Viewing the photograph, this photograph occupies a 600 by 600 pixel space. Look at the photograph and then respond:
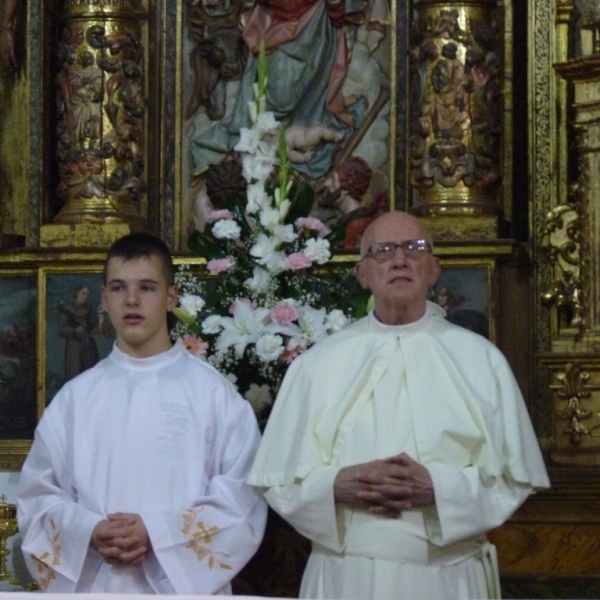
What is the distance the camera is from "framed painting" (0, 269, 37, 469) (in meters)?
8.83

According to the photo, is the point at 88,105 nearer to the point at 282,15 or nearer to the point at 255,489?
the point at 282,15

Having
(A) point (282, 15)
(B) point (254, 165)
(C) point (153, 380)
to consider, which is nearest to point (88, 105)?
(A) point (282, 15)

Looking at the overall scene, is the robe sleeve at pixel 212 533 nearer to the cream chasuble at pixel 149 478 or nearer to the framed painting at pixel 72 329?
the cream chasuble at pixel 149 478

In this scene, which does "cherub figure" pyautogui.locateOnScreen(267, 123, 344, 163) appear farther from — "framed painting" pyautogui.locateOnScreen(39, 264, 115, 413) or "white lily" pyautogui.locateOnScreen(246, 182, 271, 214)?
"white lily" pyautogui.locateOnScreen(246, 182, 271, 214)

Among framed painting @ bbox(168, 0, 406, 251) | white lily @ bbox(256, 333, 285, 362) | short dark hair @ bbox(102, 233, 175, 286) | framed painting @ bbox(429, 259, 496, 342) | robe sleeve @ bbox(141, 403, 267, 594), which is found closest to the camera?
robe sleeve @ bbox(141, 403, 267, 594)

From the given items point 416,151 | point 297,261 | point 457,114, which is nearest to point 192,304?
point 297,261

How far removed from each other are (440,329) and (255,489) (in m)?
0.83

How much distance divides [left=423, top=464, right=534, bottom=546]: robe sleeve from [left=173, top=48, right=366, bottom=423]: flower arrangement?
44.4 inches

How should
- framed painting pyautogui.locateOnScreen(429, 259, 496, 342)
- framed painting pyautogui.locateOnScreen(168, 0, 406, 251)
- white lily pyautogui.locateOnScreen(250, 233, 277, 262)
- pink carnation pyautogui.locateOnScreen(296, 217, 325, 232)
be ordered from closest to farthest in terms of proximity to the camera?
white lily pyautogui.locateOnScreen(250, 233, 277, 262) < pink carnation pyautogui.locateOnScreen(296, 217, 325, 232) < framed painting pyautogui.locateOnScreen(429, 259, 496, 342) < framed painting pyautogui.locateOnScreen(168, 0, 406, 251)

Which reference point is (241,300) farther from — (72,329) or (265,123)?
(72,329)

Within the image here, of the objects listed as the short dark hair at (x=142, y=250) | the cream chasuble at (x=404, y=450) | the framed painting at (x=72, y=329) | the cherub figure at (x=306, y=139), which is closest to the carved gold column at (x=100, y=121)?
the framed painting at (x=72, y=329)

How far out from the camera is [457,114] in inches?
338

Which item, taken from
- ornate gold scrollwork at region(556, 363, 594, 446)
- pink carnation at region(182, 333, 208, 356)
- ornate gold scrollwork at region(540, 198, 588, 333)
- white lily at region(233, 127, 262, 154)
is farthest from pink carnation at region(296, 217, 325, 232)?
ornate gold scrollwork at region(540, 198, 588, 333)

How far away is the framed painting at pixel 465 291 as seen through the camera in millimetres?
8336
